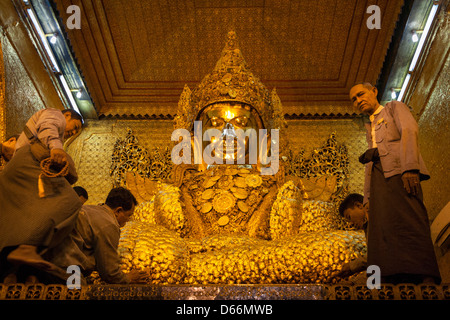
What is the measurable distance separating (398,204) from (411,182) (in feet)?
0.39

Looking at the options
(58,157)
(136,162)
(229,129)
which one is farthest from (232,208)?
(58,157)

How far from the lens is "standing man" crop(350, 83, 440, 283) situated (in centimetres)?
216

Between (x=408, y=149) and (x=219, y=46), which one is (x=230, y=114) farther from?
(x=408, y=149)

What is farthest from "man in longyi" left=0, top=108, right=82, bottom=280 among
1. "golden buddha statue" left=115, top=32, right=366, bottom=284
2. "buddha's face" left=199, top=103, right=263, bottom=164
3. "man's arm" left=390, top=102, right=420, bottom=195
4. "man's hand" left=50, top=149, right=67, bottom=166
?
"buddha's face" left=199, top=103, right=263, bottom=164

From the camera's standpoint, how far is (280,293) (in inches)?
80.0

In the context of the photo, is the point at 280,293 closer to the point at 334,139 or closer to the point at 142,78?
the point at 334,139

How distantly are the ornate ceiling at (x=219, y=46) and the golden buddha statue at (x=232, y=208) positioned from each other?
56cm

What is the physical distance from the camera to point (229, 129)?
425cm

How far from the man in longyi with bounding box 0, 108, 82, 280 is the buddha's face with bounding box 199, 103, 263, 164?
1949 mm

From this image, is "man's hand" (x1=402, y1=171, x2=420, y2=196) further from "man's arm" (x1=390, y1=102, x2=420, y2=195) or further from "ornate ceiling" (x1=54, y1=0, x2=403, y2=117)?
"ornate ceiling" (x1=54, y1=0, x2=403, y2=117)

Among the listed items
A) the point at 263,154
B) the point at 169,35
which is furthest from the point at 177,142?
the point at 169,35

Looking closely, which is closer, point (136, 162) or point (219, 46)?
point (136, 162)

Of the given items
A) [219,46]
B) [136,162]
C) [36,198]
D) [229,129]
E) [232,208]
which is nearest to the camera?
[36,198]

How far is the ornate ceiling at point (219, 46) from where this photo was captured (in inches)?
186
